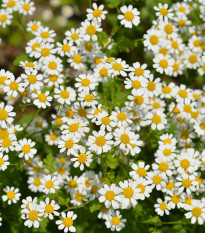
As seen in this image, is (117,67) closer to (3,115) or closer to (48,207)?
(3,115)

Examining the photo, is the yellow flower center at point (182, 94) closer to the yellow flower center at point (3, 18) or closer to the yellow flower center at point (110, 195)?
the yellow flower center at point (110, 195)

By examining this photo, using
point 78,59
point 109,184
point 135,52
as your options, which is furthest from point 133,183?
point 135,52

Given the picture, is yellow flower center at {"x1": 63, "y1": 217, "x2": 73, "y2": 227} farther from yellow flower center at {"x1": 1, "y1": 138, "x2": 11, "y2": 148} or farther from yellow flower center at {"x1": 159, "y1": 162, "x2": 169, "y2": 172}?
yellow flower center at {"x1": 159, "y1": 162, "x2": 169, "y2": 172}

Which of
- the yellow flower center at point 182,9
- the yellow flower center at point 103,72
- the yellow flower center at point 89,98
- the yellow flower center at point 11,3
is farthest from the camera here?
the yellow flower center at point 182,9

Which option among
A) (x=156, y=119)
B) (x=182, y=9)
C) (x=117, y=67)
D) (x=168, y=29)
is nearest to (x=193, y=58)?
(x=168, y=29)

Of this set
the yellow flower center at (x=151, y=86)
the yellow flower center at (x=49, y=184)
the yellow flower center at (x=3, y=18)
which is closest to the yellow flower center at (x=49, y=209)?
the yellow flower center at (x=49, y=184)

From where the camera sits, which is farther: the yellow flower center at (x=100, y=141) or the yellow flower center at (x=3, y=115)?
the yellow flower center at (x=3, y=115)

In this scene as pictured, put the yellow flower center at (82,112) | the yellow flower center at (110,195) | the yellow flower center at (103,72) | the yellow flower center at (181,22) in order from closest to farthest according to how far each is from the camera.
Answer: the yellow flower center at (110,195), the yellow flower center at (82,112), the yellow flower center at (103,72), the yellow flower center at (181,22)

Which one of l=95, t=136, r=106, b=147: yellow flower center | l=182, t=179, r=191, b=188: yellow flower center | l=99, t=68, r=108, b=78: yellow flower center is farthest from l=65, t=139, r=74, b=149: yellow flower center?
l=182, t=179, r=191, b=188: yellow flower center
